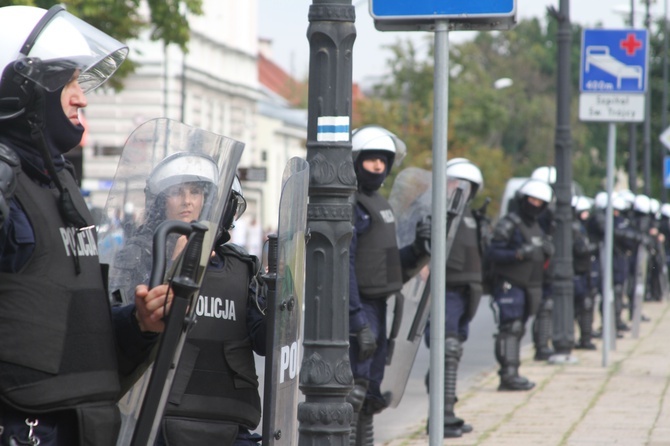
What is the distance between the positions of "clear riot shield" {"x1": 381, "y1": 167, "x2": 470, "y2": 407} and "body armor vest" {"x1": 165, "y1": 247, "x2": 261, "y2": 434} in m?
3.61

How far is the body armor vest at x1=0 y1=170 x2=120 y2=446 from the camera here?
3.24m

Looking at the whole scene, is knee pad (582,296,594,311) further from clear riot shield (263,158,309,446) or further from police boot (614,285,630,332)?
clear riot shield (263,158,309,446)

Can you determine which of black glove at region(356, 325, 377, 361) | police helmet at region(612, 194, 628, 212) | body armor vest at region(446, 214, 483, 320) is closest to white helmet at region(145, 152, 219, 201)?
black glove at region(356, 325, 377, 361)

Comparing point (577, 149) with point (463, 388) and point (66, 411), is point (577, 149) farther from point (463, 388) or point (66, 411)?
point (66, 411)

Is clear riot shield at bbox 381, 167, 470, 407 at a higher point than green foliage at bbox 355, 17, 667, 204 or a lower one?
lower

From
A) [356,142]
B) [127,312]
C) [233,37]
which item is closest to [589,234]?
[356,142]

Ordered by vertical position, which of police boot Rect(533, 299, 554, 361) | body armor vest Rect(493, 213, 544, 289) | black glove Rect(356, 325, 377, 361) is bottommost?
police boot Rect(533, 299, 554, 361)

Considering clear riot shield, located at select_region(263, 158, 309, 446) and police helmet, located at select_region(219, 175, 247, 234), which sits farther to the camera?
police helmet, located at select_region(219, 175, 247, 234)

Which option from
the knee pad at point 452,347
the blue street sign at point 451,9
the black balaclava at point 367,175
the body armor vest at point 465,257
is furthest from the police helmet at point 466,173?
the blue street sign at point 451,9

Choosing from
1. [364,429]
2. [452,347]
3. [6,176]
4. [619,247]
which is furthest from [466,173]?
[619,247]

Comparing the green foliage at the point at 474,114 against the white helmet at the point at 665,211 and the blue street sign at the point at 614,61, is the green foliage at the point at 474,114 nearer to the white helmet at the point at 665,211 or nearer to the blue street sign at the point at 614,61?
the white helmet at the point at 665,211

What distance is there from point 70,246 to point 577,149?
7638cm

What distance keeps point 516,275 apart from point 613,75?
2982 mm

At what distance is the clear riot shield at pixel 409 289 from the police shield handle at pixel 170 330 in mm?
4480
